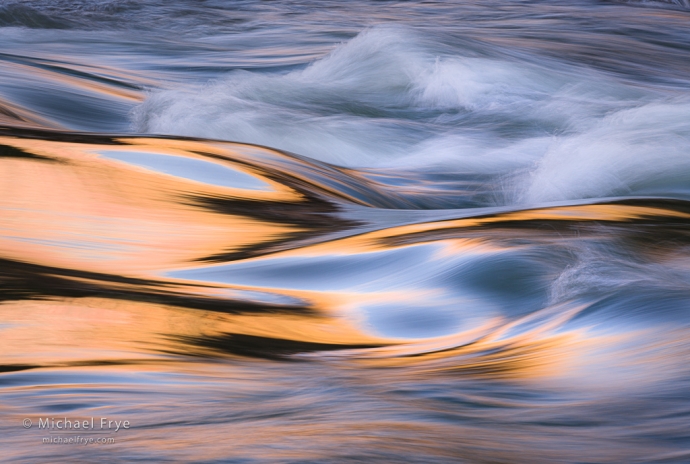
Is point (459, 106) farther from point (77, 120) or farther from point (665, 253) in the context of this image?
point (665, 253)

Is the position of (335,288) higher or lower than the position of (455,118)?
lower

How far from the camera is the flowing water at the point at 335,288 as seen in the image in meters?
1.02

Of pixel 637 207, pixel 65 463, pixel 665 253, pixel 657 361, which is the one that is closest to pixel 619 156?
pixel 637 207

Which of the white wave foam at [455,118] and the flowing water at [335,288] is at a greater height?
the white wave foam at [455,118]

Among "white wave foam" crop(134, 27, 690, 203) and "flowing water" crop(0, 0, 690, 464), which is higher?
"white wave foam" crop(134, 27, 690, 203)

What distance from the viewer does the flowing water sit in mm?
1019

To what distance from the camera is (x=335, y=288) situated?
1.79 m

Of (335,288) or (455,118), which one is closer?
(335,288)

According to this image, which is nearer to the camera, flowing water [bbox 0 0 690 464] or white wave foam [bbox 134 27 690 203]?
flowing water [bbox 0 0 690 464]

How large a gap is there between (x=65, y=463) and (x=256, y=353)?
460 millimetres

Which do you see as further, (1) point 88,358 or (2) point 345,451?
(1) point 88,358

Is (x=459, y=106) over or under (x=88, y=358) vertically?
over

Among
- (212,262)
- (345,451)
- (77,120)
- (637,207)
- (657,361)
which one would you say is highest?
(77,120)

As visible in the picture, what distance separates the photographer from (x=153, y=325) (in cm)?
140
